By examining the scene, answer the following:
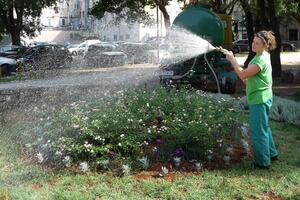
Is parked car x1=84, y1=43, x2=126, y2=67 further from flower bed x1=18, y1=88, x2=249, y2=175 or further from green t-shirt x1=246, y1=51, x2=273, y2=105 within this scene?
green t-shirt x1=246, y1=51, x2=273, y2=105

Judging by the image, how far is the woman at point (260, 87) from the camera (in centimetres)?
616

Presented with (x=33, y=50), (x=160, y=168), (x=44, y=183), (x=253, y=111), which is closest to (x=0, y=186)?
(x=44, y=183)

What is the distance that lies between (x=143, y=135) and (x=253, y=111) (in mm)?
1354

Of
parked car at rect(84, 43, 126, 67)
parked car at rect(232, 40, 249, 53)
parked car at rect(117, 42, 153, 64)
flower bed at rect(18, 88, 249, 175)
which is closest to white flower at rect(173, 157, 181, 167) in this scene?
flower bed at rect(18, 88, 249, 175)

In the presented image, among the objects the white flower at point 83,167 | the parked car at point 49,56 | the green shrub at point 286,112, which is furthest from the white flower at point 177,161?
the parked car at point 49,56

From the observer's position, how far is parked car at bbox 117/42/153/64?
110ft

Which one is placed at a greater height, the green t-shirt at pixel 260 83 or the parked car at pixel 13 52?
the parked car at pixel 13 52

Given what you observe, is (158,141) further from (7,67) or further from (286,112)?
(7,67)

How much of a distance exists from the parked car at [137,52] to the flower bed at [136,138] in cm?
2471

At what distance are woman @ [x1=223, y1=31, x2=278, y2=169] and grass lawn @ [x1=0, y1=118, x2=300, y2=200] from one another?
0.27 meters

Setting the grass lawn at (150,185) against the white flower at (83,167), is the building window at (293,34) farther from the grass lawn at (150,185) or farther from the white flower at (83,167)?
the white flower at (83,167)

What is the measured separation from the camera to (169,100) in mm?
7922

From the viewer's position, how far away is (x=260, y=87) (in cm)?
625

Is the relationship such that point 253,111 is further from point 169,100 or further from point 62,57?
point 62,57
